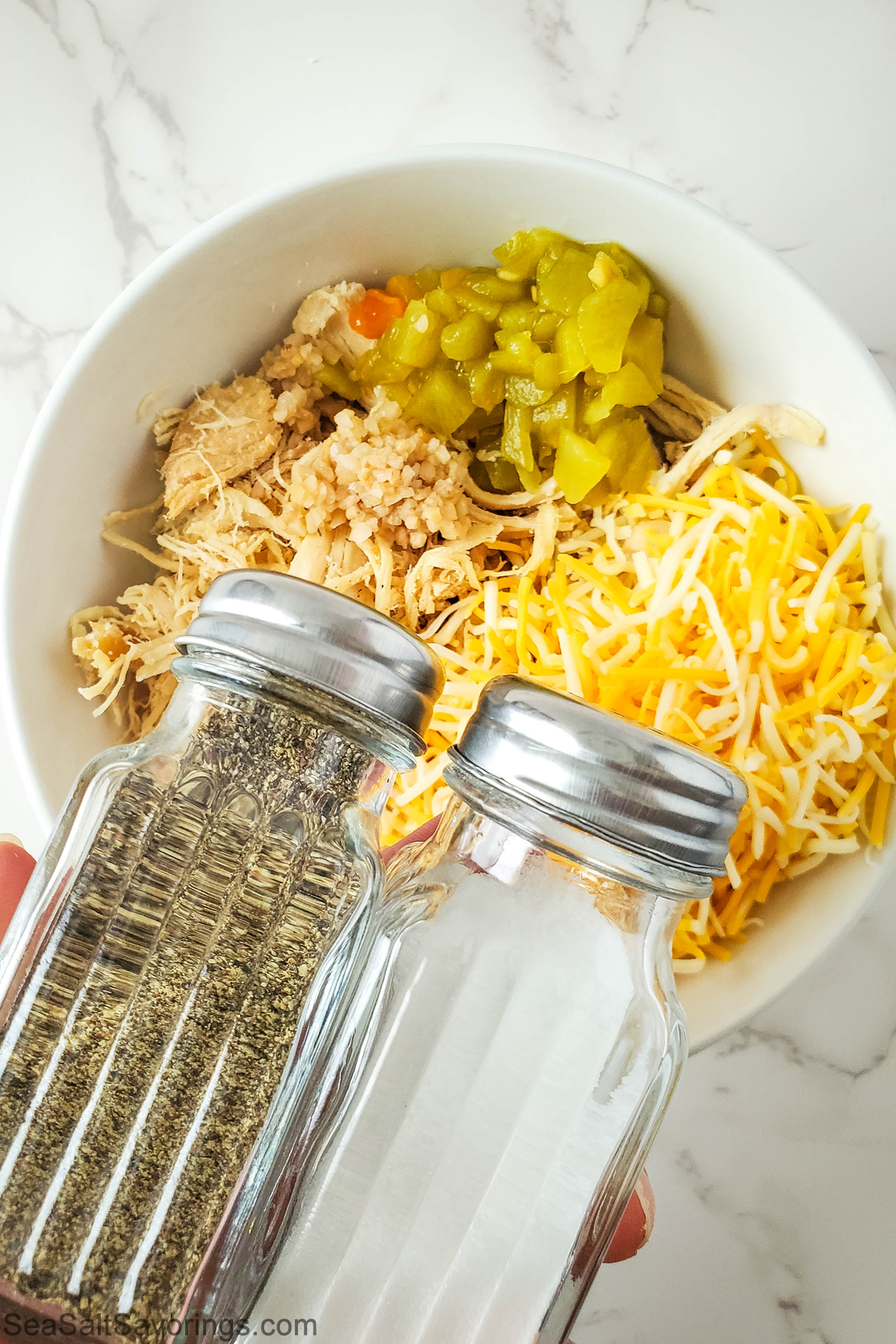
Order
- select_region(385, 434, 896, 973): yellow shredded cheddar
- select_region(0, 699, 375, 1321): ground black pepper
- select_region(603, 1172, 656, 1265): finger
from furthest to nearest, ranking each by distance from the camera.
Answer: select_region(385, 434, 896, 973): yellow shredded cheddar, select_region(603, 1172, 656, 1265): finger, select_region(0, 699, 375, 1321): ground black pepper

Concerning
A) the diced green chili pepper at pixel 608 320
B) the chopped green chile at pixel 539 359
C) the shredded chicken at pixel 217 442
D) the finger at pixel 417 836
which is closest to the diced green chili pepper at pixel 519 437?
the chopped green chile at pixel 539 359

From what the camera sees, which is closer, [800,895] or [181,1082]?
[181,1082]

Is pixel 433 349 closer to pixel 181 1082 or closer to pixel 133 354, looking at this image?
pixel 133 354

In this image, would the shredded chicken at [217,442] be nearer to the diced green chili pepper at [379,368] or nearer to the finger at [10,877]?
the diced green chili pepper at [379,368]

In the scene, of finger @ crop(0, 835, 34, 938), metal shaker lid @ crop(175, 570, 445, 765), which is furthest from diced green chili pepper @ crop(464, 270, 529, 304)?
finger @ crop(0, 835, 34, 938)

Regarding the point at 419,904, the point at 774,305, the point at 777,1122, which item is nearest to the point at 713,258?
the point at 774,305

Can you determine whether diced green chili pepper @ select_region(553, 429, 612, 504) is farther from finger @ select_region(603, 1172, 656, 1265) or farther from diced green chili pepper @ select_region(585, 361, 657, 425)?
finger @ select_region(603, 1172, 656, 1265)
